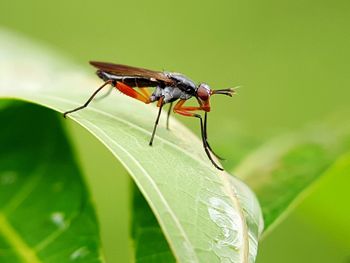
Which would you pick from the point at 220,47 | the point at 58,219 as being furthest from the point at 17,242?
the point at 220,47

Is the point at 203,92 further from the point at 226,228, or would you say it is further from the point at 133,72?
the point at 226,228

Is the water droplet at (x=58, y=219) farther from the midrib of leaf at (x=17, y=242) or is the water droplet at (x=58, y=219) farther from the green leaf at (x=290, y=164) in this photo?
the green leaf at (x=290, y=164)

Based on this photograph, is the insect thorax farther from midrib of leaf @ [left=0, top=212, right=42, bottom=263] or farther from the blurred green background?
the blurred green background

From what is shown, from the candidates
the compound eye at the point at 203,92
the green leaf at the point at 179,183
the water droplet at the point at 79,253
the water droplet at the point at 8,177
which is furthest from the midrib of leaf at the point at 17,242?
the compound eye at the point at 203,92

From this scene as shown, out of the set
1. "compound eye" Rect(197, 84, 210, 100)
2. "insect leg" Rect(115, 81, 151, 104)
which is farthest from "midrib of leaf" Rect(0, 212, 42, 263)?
"compound eye" Rect(197, 84, 210, 100)

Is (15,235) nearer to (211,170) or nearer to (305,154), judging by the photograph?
(211,170)

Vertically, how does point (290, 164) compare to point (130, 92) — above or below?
above
